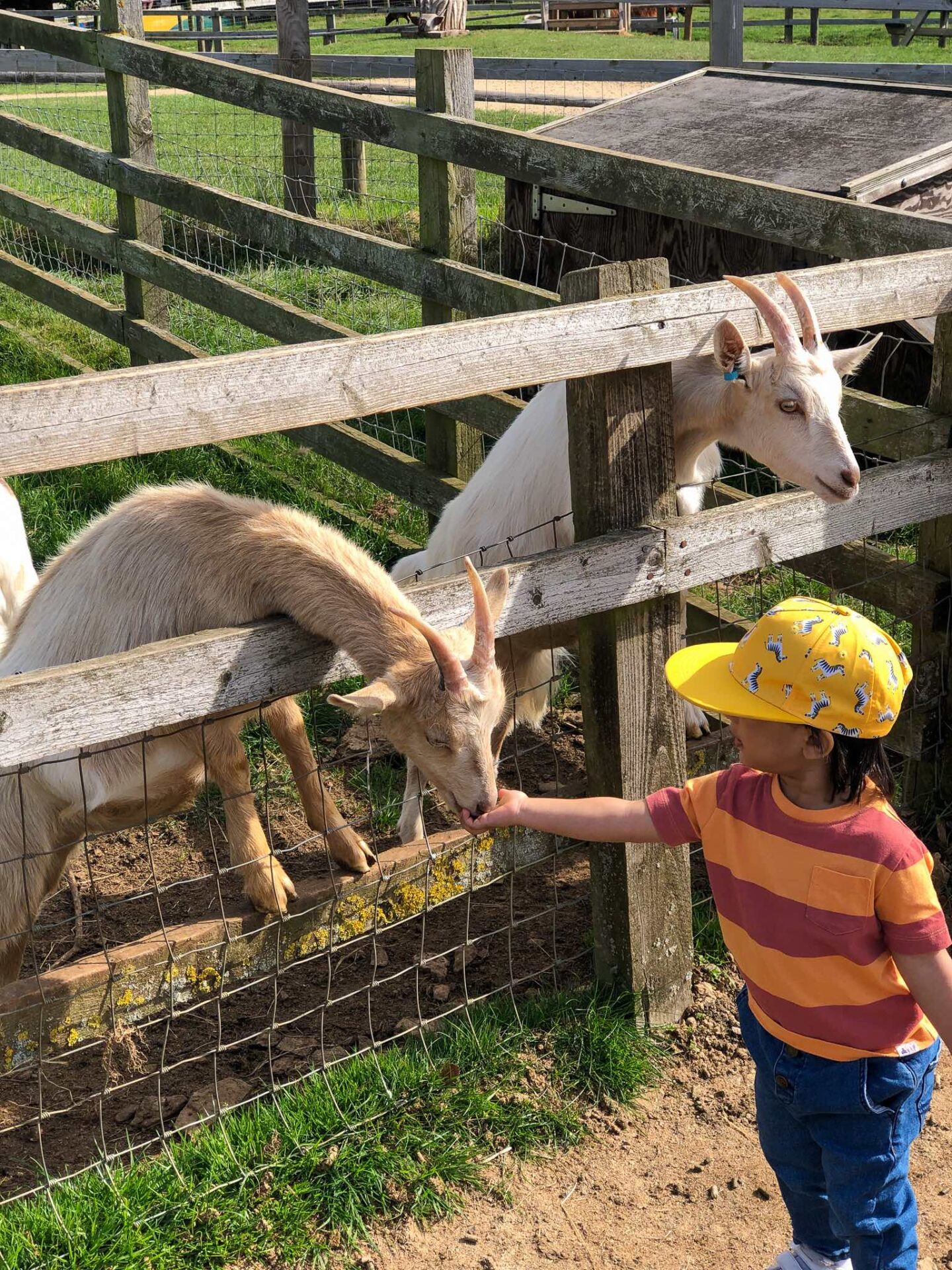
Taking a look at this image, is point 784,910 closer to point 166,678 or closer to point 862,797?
point 862,797

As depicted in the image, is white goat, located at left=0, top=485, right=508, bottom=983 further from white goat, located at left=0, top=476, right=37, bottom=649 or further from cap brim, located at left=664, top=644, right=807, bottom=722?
white goat, located at left=0, top=476, right=37, bottom=649

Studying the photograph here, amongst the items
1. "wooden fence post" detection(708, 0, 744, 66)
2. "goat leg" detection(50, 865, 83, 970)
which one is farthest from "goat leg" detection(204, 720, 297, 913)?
"wooden fence post" detection(708, 0, 744, 66)

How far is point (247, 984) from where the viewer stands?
3.37m

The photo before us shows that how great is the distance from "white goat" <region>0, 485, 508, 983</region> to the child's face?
2.05 feet

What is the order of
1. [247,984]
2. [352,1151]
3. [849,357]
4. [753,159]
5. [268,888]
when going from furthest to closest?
[753,159] < [849,357] < [268,888] < [247,984] < [352,1151]

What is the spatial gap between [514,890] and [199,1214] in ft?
5.21

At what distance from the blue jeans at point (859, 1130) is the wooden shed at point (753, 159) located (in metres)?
3.97

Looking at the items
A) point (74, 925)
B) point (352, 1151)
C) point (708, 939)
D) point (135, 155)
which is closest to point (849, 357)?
point (708, 939)

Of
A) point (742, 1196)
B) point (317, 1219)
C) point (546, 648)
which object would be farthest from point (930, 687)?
point (317, 1219)

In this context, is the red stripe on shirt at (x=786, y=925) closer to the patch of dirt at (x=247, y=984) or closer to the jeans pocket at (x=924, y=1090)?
the jeans pocket at (x=924, y=1090)

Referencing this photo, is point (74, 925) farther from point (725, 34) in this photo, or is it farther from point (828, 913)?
point (725, 34)

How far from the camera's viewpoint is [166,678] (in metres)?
2.51

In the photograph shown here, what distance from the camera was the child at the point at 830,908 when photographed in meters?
2.23

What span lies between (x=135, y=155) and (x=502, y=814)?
6052mm
